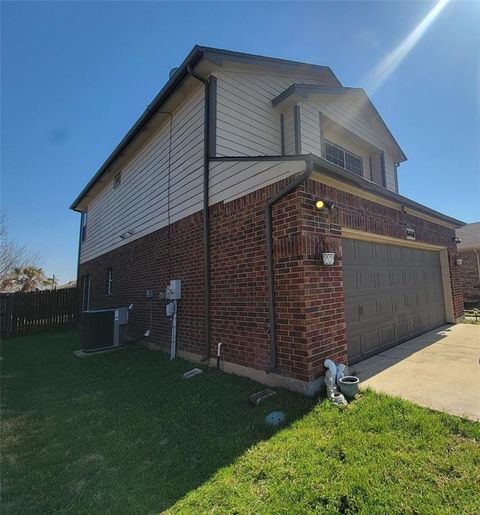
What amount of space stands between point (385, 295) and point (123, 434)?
5259 mm

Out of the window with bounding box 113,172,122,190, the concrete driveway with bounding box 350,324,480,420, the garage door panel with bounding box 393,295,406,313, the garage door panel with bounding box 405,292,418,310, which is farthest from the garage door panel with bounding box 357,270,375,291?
the window with bounding box 113,172,122,190

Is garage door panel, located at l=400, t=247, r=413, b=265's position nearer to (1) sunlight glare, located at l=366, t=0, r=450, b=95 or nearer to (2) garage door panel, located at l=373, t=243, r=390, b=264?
(2) garage door panel, located at l=373, t=243, r=390, b=264

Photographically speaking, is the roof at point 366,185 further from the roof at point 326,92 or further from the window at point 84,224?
the window at point 84,224

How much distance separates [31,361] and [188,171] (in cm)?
626

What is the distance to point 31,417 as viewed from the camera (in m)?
3.98

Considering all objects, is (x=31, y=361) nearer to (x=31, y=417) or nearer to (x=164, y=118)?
(x=31, y=417)

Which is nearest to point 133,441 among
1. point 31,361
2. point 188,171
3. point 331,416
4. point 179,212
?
point 331,416

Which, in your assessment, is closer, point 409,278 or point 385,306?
point 385,306

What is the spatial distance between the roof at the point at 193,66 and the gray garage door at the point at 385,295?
4.46m

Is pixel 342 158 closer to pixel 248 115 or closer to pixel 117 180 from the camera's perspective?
pixel 248 115

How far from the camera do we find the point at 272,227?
430cm

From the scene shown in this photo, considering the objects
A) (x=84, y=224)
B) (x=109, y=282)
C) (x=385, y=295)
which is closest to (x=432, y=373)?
(x=385, y=295)

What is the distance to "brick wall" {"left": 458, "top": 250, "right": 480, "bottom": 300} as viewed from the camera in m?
15.0

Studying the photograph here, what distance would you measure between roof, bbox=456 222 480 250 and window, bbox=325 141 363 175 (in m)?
10.1
